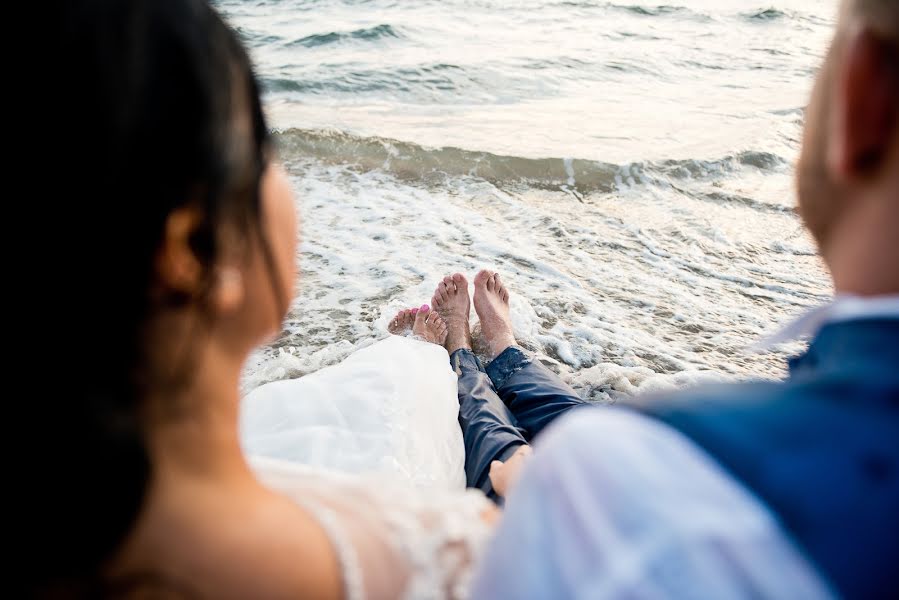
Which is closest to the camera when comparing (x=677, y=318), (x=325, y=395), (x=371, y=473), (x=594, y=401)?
(x=371, y=473)

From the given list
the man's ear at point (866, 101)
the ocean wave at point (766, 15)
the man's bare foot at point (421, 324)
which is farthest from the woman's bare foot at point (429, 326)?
the ocean wave at point (766, 15)

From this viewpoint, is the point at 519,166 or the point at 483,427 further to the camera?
the point at 519,166

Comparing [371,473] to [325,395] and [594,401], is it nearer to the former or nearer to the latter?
[325,395]

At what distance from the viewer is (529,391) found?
8.49 feet

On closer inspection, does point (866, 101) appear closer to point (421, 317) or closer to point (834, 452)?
point (834, 452)

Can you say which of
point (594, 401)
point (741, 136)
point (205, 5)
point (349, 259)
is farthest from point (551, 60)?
point (205, 5)

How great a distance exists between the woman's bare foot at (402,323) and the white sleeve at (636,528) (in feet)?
8.82

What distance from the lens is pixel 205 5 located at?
72 centimetres

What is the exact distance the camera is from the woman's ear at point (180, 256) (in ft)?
2.23

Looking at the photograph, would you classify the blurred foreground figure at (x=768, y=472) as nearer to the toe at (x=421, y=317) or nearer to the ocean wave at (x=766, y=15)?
the toe at (x=421, y=317)

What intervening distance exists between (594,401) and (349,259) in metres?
1.93

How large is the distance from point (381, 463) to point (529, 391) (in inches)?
39.1

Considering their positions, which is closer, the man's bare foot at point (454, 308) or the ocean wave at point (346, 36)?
the man's bare foot at point (454, 308)

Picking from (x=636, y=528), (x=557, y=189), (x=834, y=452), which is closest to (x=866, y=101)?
(x=834, y=452)
